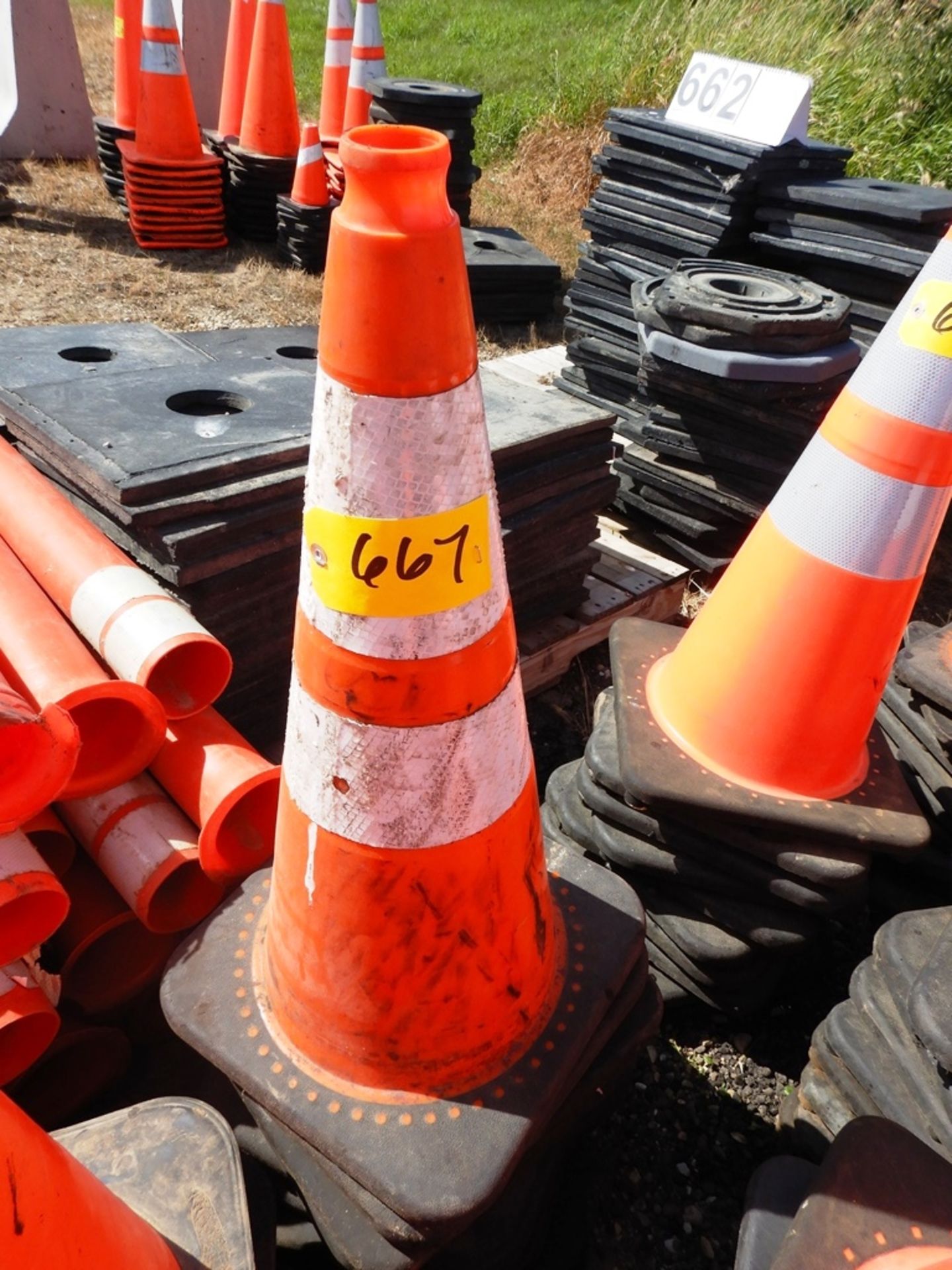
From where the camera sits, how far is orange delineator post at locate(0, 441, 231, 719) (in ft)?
7.18

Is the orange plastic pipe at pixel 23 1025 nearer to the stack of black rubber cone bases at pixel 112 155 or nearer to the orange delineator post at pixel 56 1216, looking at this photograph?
the orange delineator post at pixel 56 1216

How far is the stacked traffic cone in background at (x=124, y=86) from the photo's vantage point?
26.8 feet

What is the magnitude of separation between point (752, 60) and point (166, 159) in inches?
271

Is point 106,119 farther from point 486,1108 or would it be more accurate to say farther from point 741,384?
point 486,1108

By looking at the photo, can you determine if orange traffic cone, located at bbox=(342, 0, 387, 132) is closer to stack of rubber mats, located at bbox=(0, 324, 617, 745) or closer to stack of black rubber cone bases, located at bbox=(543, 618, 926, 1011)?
stack of rubber mats, located at bbox=(0, 324, 617, 745)

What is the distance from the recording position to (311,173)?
24.0 feet

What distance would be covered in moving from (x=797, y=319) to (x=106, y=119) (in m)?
7.54

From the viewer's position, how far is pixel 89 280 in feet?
23.5

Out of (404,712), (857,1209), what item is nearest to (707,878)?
(857,1209)

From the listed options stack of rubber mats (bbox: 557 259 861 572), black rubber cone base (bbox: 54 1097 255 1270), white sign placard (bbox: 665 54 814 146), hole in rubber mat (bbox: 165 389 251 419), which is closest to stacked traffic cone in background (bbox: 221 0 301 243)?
white sign placard (bbox: 665 54 814 146)

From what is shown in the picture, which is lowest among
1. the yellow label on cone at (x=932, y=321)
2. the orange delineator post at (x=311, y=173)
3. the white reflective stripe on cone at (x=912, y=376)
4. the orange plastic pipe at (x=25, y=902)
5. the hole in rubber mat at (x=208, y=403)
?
the orange plastic pipe at (x=25, y=902)

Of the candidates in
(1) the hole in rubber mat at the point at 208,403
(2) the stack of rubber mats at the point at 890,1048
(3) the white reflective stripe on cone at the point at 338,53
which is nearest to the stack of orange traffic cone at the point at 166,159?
(3) the white reflective stripe on cone at the point at 338,53

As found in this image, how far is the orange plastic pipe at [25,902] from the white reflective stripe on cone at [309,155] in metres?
6.79

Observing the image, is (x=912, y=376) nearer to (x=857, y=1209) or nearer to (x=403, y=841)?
(x=403, y=841)
